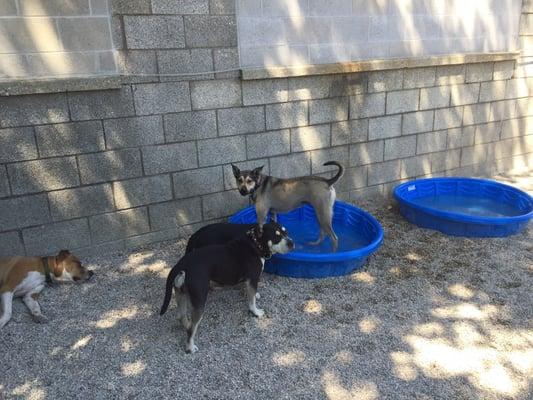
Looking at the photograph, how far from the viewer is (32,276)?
13.0 ft

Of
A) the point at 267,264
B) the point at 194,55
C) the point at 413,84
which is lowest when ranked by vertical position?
the point at 267,264

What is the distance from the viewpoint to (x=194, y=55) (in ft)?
15.2

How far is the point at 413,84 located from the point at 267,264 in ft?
11.1

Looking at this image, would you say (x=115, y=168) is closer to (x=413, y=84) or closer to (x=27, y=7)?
(x=27, y=7)

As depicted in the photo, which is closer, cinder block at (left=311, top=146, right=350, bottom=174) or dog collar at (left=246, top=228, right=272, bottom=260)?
dog collar at (left=246, top=228, right=272, bottom=260)

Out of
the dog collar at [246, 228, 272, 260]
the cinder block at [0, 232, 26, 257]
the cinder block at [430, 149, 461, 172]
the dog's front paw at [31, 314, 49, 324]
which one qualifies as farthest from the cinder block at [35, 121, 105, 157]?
the cinder block at [430, 149, 461, 172]

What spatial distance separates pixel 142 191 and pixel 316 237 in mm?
2001

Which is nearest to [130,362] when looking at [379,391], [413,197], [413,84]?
[379,391]

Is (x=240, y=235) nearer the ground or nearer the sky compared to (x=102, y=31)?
nearer the ground

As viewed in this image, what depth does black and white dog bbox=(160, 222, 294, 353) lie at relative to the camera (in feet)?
10.6

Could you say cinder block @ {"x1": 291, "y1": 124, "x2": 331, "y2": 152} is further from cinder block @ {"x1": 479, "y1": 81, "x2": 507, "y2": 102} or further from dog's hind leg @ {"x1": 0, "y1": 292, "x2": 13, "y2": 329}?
dog's hind leg @ {"x1": 0, "y1": 292, "x2": 13, "y2": 329}

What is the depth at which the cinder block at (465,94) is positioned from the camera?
6570 mm

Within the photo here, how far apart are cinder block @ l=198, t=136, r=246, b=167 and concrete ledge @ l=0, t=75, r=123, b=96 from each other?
1076mm

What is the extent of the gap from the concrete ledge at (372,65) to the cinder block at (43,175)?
199cm
